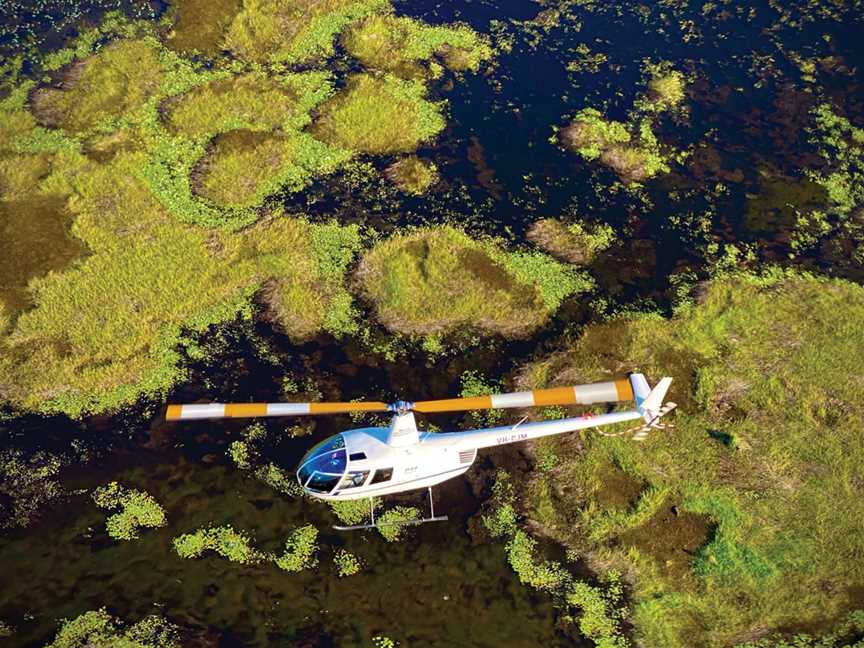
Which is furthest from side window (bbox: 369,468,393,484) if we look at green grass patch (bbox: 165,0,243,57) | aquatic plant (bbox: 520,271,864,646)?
green grass patch (bbox: 165,0,243,57)

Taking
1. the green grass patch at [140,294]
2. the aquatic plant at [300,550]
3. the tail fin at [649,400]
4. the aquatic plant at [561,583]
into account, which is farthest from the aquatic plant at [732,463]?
the green grass patch at [140,294]

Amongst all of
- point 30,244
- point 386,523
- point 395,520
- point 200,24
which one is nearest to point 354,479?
point 386,523

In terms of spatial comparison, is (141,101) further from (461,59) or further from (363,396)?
(363,396)

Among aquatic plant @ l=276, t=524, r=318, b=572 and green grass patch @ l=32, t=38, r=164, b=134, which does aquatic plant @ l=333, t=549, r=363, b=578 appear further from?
green grass patch @ l=32, t=38, r=164, b=134

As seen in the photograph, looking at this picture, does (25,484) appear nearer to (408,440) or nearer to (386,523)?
(386,523)

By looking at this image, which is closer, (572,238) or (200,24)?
(572,238)

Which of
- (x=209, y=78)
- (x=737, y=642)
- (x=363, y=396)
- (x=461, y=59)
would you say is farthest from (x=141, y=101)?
(x=737, y=642)

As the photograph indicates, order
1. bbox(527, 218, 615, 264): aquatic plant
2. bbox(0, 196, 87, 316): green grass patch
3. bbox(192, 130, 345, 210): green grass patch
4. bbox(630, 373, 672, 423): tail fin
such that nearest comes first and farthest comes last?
bbox(630, 373, 672, 423): tail fin < bbox(0, 196, 87, 316): green grass patch < bbox(527, 218, 615, 264): aquatic plant < bbox(192, 130, 345, 210): green grass patch
